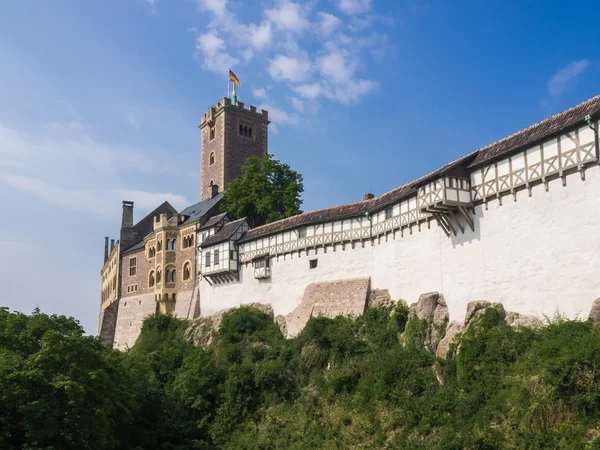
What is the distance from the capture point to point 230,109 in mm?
59250

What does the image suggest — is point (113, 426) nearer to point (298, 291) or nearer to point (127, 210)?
point (298, 291)

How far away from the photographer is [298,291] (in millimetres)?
37000

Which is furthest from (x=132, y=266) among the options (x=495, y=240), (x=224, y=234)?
(x=495, y=240)

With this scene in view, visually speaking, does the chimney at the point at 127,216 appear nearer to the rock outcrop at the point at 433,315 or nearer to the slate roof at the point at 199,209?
the slate roof at the point at 199,209

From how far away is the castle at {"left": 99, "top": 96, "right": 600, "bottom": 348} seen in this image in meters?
22.8

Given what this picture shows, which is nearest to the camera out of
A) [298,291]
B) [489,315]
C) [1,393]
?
[1,393]

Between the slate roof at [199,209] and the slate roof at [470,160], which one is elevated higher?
the slate roof at [199,209]

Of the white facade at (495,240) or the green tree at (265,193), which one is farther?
the green tree at (265,193)

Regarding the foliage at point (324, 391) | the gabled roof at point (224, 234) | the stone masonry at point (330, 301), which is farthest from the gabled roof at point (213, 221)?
the foliage at point (324, 391)

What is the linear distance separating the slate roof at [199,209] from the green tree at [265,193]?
6.55ft

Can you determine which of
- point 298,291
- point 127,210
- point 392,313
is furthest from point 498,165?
point 127,210

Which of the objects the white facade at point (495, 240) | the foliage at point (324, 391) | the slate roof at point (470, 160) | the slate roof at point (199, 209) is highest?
the slate roof at point (199, 209)

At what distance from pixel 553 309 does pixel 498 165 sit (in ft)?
20.5

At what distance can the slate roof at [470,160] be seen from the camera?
23.2 meters
